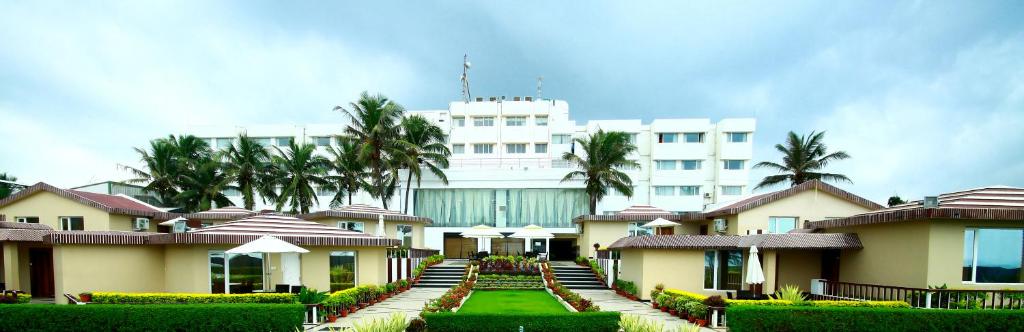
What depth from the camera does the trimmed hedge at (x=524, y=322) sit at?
41.5 feet

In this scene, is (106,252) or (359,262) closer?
(106,252)

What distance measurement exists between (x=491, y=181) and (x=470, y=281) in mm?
16780

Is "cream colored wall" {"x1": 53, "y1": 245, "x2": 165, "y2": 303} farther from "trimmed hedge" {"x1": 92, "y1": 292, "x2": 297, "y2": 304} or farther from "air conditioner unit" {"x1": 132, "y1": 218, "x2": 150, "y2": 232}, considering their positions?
"air conditioner unit" {"x1": 132, "y1": 218, "x2": 150, "y2": 232}

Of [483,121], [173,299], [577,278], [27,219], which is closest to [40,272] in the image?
[27,219]

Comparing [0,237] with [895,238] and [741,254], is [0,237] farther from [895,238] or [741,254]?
[895,238]

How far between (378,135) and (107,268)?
20174mm

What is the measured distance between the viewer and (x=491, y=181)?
132 ft

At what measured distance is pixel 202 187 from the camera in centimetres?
3672

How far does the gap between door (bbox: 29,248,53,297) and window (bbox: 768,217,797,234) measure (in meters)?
32.8

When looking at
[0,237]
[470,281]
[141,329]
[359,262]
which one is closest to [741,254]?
[470,281]

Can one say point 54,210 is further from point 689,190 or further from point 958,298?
point 689,190

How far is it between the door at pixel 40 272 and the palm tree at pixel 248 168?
1331 centimetres

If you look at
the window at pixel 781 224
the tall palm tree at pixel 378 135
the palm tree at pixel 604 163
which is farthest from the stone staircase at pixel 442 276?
the window at pixel 781 224

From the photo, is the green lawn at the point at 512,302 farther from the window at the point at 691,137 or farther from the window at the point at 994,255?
the window at the point at 691,137
